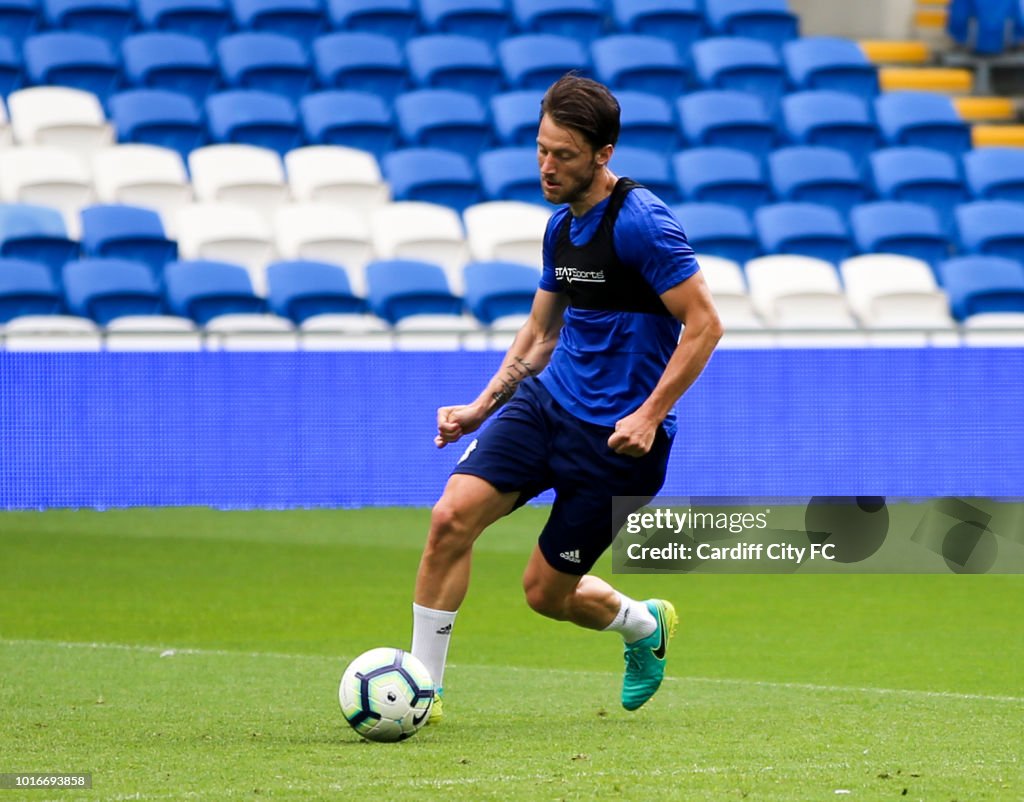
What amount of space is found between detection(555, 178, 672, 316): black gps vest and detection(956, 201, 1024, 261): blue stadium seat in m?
11.1

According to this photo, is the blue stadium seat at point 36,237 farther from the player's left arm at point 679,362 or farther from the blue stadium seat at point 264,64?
the player's left arm at point 679,362

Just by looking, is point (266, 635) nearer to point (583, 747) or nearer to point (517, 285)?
point (583, 747)

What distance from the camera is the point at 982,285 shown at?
1532 centimetres

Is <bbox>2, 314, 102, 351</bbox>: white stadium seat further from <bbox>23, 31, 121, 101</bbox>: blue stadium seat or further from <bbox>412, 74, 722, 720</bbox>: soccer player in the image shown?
<bbox>412, 74, 722, 720</bbox>: soccer player

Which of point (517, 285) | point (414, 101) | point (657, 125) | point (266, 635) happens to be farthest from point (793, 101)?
point (266, 635)

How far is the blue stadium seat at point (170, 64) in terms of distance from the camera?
16.5m

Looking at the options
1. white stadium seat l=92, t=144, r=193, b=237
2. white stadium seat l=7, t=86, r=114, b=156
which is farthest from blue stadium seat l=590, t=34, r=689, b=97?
white stadium seat l=7, t=86, r=114, b=156

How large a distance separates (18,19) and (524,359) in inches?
474

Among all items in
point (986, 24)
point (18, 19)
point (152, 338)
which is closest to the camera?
point (152, 338)

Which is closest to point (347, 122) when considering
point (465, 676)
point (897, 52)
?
point (897, 52)

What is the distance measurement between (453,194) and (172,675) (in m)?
9.38

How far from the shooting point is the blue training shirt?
18.9 feet

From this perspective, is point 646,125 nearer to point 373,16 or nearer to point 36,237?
point 373,16

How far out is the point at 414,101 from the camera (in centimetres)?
1673
